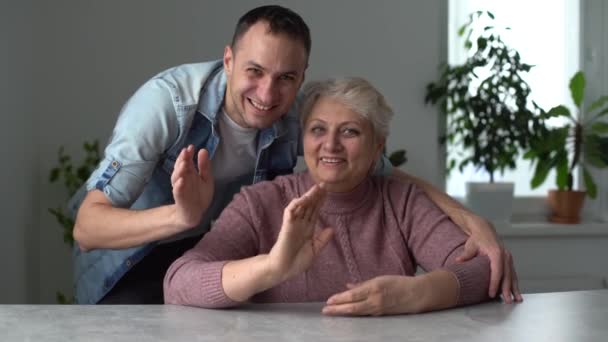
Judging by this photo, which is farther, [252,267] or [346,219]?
[346,219]

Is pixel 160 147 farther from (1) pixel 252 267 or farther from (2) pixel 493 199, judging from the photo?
(2) pixel 493 199

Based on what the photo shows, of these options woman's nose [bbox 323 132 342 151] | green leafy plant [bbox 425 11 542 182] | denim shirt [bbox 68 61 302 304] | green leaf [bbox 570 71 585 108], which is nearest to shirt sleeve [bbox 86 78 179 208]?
denim shirt [bbox 68 61 302 304]

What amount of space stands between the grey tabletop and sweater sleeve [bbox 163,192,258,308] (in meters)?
0.03

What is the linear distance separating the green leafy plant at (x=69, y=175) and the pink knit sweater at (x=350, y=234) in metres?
1.77

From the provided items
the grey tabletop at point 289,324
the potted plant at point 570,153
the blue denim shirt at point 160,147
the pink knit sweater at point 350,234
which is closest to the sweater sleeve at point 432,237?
the pink knit sweater at point 350,234

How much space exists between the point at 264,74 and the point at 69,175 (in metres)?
1.89

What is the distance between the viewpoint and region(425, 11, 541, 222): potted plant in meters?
4.12

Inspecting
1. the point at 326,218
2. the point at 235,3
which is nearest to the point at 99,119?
the point at 235,3

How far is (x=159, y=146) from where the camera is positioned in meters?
1.98

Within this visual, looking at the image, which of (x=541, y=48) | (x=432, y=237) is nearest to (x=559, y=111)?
(x=541, y=48)

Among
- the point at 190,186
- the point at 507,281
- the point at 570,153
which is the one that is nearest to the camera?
the point at 190,186

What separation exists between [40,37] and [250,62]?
6.69 ft

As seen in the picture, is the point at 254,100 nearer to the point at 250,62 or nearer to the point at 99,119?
the point at 250,62

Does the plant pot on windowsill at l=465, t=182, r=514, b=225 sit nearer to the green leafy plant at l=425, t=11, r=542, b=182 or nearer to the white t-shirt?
the green leafy plant at l=425, t=11, r=542, b=182
